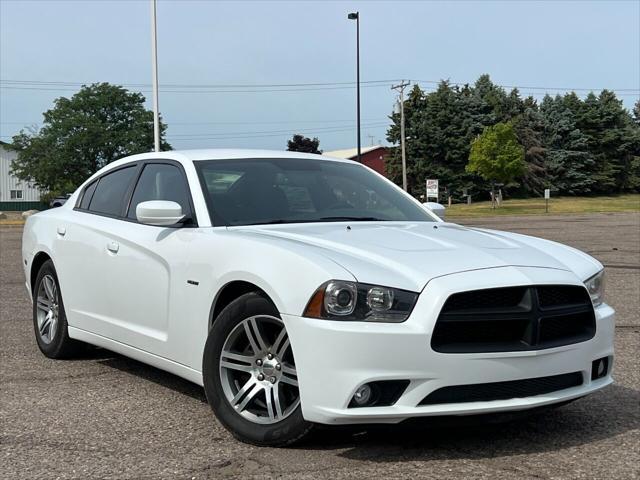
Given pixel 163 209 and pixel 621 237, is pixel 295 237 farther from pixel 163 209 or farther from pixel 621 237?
pixel 621 237

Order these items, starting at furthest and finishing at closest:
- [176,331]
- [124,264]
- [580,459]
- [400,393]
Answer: [124,264] < [176,331] < [580,459] < [400,393]

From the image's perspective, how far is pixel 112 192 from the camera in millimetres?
5586

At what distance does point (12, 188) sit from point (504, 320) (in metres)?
88.0

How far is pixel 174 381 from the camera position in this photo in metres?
5.21

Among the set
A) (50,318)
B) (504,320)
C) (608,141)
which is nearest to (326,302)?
A: (504,320)

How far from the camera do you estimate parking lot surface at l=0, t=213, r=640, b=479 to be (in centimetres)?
344

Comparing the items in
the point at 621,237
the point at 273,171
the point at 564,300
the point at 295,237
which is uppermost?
the point at 273,171

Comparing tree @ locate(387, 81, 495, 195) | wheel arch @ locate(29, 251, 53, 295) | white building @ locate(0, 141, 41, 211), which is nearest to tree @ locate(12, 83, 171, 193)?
white building @ locate(0, 141, 41, 211)

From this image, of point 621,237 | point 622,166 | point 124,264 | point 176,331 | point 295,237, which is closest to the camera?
point 295,237

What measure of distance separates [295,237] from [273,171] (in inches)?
40.8

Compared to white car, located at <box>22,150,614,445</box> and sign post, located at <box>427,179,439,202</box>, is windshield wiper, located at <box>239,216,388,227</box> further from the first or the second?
sign post, located at <box>427,179,439,202</box>

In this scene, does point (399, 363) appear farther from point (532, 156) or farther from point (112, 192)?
point (532, 156)

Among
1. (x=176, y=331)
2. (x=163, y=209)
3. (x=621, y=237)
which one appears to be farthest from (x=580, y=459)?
(x=621, y=237)

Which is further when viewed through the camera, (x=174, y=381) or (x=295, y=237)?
(x=174, y=381)
